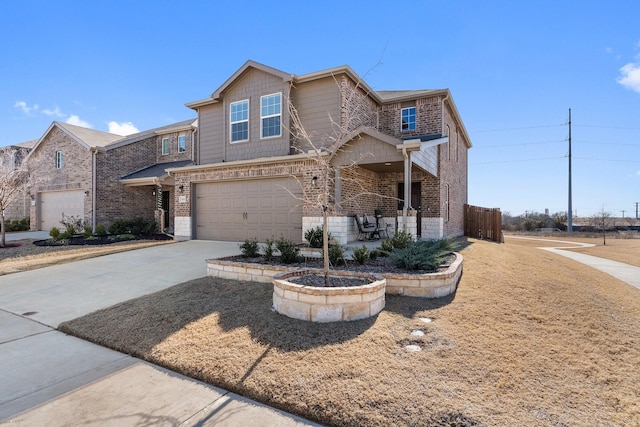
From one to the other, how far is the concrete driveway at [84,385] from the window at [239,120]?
815cm

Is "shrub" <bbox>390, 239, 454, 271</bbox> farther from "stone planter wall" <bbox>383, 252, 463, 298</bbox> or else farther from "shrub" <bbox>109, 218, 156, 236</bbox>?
"shrub" <bbox>109, 218, 156, 236</bbox>

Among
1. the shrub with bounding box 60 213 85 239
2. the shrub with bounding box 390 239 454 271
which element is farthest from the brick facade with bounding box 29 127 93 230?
the shrub with bounding box 390 239 454 271

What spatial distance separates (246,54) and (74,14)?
546 cm

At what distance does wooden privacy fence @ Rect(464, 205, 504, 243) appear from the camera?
1759 cm

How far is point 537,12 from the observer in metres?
9.67

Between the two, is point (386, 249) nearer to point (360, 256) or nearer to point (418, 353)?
point (360, 256)

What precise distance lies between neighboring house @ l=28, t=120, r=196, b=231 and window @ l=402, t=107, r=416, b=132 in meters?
11.7

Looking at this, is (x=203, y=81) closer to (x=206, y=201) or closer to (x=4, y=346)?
(x=206, y=201)

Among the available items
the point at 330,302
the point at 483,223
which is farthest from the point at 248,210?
the point at 483,223

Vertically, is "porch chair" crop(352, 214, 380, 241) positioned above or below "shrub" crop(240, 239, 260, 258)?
above

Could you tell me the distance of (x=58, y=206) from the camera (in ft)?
60.9

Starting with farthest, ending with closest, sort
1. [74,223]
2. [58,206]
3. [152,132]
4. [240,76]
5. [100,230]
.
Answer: [152,132]
[58,206]
[74,223]
[100,230]
[240,76]

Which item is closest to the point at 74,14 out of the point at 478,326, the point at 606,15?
the point at 478,326

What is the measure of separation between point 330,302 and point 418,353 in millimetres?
1256
